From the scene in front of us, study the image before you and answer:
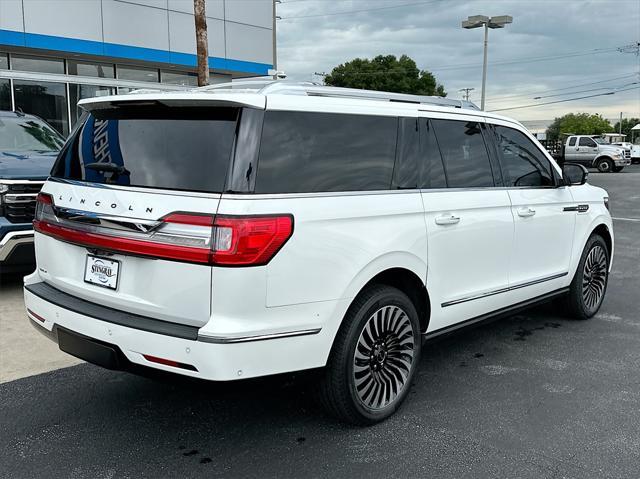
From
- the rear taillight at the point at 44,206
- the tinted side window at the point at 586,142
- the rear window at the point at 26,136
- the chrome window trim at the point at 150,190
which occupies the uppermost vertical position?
the tinted side window at the point at 586,142

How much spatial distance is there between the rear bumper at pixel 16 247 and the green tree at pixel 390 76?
53724 millimetres

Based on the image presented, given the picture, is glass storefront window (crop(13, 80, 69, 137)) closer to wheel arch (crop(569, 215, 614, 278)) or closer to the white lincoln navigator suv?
the white lincoln navigator suv

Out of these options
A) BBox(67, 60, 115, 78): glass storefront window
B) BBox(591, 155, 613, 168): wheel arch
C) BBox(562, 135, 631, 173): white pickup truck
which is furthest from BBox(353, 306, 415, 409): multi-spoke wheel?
BBox(591, 155, 613, 168): wheel arch

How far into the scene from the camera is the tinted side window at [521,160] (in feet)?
15.3

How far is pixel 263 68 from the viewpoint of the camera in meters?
20.6

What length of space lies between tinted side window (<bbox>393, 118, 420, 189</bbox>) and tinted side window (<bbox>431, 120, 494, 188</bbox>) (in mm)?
255

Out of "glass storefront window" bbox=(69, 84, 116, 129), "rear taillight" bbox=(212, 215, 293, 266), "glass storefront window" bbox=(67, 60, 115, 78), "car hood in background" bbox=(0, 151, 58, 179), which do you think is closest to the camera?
"rear taillight" bbox=(212, 215, 293, 266)

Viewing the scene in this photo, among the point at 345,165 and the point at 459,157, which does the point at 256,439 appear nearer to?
the point at 345,165

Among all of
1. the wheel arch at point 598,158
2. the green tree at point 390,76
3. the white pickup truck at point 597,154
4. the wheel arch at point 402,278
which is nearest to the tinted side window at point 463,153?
the wheel arch at point 402,278

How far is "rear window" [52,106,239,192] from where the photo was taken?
9.67 feet

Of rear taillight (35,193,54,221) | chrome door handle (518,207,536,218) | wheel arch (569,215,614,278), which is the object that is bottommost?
wheel arch (569,215,614,278)

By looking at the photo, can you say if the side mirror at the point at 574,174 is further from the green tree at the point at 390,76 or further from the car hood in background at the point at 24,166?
the green tree at the point at 390,76

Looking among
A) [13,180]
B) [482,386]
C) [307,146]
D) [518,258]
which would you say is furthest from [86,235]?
[13,180]

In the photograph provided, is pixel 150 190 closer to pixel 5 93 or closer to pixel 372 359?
pixel 372 359
